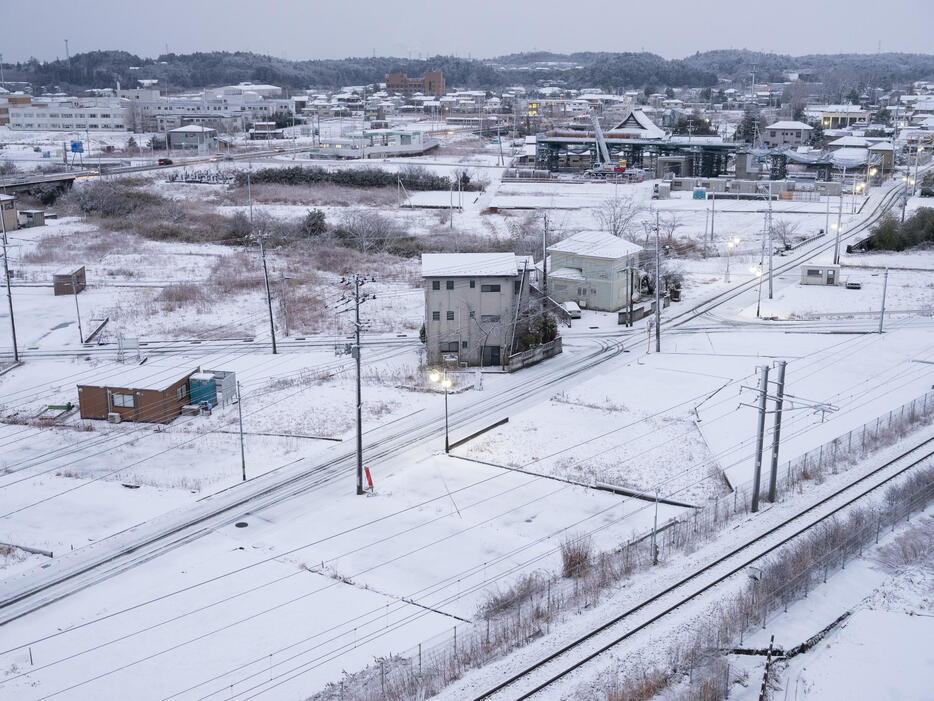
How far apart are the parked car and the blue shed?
42.8ft

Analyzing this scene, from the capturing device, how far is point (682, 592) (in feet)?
45.3

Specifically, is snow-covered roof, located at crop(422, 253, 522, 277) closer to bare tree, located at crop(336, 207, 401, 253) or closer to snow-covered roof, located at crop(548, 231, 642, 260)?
snow-covered roof, located at crop(548, 231, 642, 260)

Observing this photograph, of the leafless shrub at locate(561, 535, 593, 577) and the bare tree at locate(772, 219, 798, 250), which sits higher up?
the bare tree at locate(772, 219, 798, 250)

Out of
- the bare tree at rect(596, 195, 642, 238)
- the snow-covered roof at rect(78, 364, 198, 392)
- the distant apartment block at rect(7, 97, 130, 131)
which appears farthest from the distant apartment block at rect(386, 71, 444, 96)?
the snow-covered roof at rect(78, 364, 198, 392)

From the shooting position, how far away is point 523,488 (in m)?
18.1

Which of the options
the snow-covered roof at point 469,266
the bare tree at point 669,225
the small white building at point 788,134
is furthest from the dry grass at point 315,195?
the small white building at point 788,134

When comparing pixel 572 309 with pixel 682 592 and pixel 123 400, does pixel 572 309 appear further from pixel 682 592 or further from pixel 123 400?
pixel 682 592

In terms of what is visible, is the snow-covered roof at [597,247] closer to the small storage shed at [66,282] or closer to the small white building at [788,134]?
the small storage shed at [66,282]

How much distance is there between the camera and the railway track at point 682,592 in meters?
11.8

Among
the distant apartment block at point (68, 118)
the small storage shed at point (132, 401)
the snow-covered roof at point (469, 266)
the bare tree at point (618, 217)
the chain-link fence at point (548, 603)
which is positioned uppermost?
the distant apartment block at point (68, 118)

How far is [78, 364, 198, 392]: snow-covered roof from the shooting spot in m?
22.6

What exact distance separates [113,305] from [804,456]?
25099mm

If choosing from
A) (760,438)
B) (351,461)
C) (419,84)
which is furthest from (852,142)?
(419,84)

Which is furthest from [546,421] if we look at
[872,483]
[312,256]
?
[312,256]
